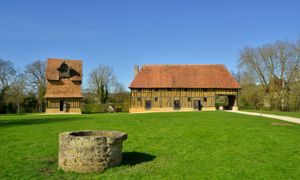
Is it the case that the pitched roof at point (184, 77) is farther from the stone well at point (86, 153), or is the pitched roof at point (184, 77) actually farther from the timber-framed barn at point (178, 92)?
the stone well at point (86, 153)

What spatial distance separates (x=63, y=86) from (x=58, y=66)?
3.22 metres

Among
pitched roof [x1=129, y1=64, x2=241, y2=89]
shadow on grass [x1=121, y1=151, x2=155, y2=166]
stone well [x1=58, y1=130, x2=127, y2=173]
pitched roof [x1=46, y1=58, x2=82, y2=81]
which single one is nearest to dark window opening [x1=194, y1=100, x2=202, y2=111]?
pitched roof [x1=129, y1=64, x2=241, y2=89]

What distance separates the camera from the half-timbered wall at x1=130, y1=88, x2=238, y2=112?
35.8 m

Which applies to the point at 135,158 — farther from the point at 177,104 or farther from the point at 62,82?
the point at 62,82

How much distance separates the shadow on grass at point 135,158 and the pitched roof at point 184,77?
27.5 m

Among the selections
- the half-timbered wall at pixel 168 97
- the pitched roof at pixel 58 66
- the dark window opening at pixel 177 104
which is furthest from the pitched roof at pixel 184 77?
the pitched roof at pixel 58 66

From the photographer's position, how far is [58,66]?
35781 mm

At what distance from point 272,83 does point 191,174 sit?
35.6 m

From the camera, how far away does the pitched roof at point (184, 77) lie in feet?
119

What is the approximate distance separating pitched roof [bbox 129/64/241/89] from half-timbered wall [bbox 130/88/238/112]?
0.71 meters

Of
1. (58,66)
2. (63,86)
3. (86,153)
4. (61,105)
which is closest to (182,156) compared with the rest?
(86,153)

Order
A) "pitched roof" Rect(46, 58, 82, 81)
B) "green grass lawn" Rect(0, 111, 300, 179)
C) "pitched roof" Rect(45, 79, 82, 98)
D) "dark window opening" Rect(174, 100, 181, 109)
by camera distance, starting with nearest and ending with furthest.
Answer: "green grass lawn" Rect(0, 111, 300, 179) < "pitched roof" Rect(45, 79, 82, 98) < "pitched roof" Rect(46, 58, 82, 81) < "dark window opening" Rect(174, 100, 181, 109)

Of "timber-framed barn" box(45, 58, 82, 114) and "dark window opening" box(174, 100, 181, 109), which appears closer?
"timber-framed barn" box(45, 58, 82, 114)

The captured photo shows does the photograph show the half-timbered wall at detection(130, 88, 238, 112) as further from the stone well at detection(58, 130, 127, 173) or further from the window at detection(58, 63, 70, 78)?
the stone well at detection(58, 130, 127, 173)
